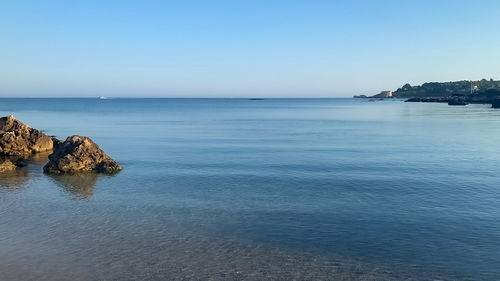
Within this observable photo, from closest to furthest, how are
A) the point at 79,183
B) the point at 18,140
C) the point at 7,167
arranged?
the point at 79,183 < the point at 7,167 < the point at 18,140

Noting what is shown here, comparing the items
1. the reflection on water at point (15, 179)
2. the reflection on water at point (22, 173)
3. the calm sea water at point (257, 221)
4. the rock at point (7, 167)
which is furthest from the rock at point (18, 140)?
the reflection on water at point (15, 179)

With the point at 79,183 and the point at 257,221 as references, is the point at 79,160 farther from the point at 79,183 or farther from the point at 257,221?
the point at 257,221

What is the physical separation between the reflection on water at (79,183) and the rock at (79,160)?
4.01 feet

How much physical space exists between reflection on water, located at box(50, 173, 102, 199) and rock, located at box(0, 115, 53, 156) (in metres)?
13.6

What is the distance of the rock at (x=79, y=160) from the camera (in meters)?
31.9

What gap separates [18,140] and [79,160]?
13110mm

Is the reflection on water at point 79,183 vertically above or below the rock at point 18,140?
below

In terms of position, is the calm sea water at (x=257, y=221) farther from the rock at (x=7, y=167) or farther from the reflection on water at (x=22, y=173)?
the rock at (x=7, y=167)

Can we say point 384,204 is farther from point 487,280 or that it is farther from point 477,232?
point 487,280

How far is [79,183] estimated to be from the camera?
2833cm

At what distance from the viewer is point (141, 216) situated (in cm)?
2048

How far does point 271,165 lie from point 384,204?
1380cm

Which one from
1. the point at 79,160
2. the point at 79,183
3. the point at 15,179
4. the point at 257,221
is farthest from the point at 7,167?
the point at 257,221

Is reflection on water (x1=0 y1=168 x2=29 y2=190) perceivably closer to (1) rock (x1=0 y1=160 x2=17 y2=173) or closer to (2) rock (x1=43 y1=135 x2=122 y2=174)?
(1) rock (x1=0 y1=160 x2=17 y2=173)
